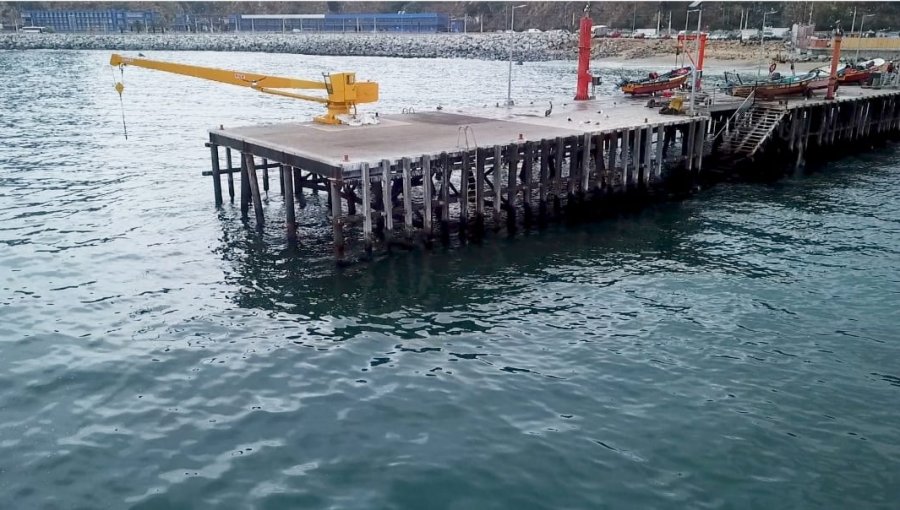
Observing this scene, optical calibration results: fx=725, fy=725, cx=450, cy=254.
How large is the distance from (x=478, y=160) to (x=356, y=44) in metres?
141

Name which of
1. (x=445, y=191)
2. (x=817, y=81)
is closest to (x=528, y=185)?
(x=445, y=191)

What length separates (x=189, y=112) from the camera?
6059 centimetres

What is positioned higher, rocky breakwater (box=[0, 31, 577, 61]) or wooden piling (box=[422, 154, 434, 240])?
rocky breakwater (box=[0, 31, 577, 61])

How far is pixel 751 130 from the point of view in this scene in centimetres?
3956

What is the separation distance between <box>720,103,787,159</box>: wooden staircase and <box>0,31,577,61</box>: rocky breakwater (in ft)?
318

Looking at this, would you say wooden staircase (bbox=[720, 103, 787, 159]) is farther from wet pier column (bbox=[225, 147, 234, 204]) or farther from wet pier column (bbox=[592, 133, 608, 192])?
wet pier column (bbox=[225, 147, 234, 204])

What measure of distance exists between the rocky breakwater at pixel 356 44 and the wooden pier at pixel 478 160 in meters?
98.6

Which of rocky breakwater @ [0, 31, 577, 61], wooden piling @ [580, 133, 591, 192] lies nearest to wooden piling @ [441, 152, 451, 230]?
wooden piling @ [580, 133, 591, 192]

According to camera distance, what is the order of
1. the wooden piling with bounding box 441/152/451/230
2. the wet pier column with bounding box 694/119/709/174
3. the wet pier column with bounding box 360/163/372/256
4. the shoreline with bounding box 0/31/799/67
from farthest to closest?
the shoreline with bounding box 0/31/799/67 → the wet pier column with bounding box 694/119/709/174 → the wooden piling with bounding box 441/152/451/230 → the wet pier column with bounding box 360/163/372/256

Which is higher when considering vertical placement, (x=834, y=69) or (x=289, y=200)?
(x=834, y=69)

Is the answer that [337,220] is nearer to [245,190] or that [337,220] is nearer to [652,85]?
[245,190]

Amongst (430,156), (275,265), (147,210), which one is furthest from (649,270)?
(147,210)

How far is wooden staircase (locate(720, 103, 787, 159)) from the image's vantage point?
38781 mm

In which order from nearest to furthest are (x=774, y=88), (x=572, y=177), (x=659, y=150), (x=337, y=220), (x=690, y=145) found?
(x=337, y=220)
(x=572, y=177)
(x=659, y=150)
(x=690, y=145)
(x=774, y=88)
